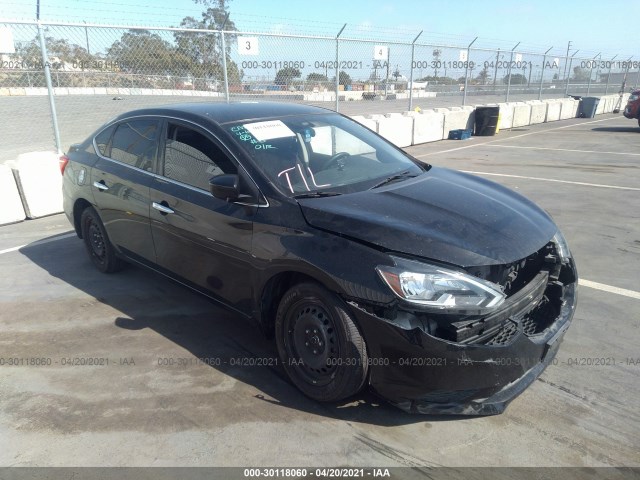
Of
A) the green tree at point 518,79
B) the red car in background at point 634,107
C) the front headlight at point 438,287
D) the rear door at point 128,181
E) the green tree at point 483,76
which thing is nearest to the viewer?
the front headlight at point 438,287

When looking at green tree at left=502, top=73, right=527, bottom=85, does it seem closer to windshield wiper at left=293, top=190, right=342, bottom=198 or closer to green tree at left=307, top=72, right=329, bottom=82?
green tree at left=307, top=72, right=329, bottom=82

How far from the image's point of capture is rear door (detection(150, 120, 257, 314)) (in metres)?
3.18

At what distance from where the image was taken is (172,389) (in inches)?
122

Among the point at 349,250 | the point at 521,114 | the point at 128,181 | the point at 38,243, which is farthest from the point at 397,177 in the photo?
the point at 521,114

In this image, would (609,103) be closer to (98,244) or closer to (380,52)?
(380,52)

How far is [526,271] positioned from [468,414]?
924 millimetres

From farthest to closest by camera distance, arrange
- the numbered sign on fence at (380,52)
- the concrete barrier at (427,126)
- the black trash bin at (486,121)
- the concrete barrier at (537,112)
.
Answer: the concrete barrier at (537,112) → the black trash bin at (486,121) → the concrete barrier at (427,126) → the numbered sign on fence at (380,52)

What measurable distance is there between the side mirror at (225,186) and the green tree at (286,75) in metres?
10.7

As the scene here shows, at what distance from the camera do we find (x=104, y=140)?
464 centimetres

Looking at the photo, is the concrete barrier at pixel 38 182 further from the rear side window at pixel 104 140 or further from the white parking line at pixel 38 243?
the rear side window at pixel 104 140

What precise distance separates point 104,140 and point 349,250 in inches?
125

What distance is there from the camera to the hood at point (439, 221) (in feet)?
8.44

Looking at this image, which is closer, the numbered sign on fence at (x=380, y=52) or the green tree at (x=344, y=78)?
the numbered sign on fence at (x=380, y=52)

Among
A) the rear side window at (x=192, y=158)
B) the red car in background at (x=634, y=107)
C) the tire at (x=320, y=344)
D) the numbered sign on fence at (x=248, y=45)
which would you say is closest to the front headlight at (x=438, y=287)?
the tire at (x=320, y=344)
